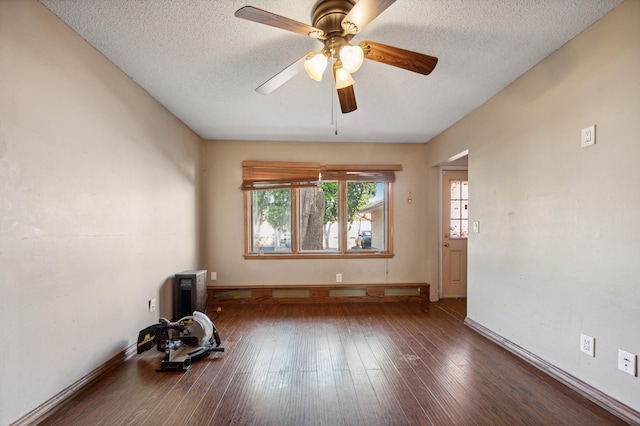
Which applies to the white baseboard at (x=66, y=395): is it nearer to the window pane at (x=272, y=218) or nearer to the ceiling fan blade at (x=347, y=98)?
the window pane at (x=272, y=218)

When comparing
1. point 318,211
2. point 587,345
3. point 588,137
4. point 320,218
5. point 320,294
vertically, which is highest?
point 588,137

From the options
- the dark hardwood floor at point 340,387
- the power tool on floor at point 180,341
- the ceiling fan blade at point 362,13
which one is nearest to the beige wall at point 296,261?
the dark hardwood floor at point 340,387

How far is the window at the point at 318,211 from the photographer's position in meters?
4.30

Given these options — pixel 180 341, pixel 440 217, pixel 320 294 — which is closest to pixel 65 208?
pixel 180 341

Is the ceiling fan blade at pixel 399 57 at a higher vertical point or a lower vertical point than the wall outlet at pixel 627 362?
higher

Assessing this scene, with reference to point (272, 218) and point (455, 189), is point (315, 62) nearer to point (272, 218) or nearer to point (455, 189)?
point (272, 218)

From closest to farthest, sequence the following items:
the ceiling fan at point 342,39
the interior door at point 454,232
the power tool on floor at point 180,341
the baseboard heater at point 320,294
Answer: the ceiling fan at point 342,39 < the power tool on floor at point 180,341 < the baseboard heater at point 320,294 < the interior door at point 454,232

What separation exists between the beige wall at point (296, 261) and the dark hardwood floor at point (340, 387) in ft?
4.20

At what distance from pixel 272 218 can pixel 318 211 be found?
729mm

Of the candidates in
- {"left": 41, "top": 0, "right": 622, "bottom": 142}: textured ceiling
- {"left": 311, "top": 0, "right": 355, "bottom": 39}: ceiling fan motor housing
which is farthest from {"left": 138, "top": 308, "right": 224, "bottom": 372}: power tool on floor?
{"left": 311, "top": 0, "right": 355, "bottom": 39}: ceiling fan motor housing

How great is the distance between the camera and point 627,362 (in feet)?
5.45

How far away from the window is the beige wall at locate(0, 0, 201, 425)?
1.71 meters

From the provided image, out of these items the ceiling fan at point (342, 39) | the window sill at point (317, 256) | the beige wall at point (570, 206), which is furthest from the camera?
the window sill at point (317, 256)

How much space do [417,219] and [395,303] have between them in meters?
1.34
